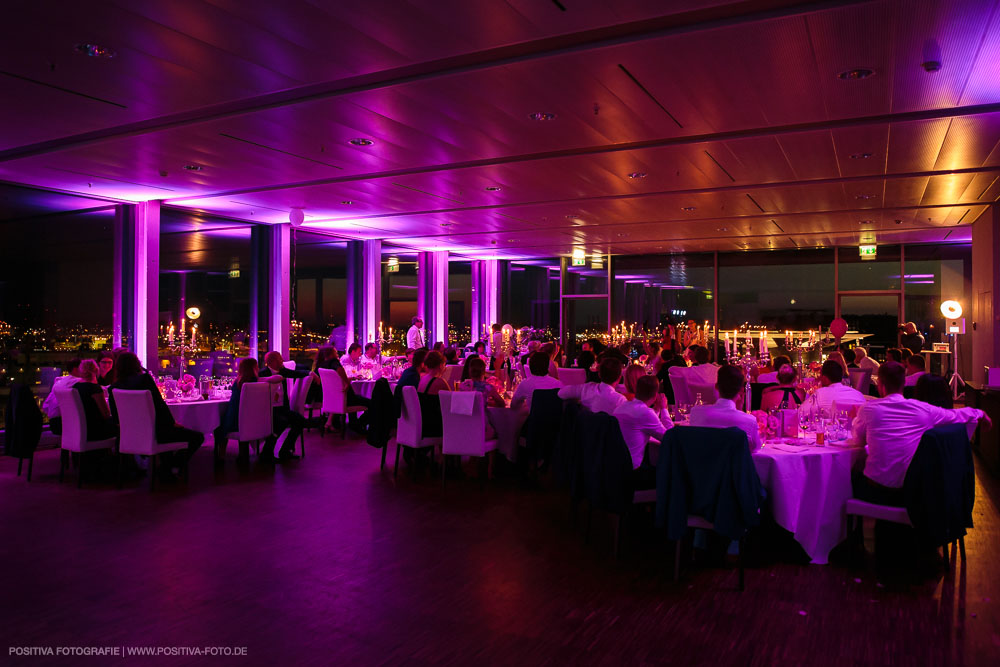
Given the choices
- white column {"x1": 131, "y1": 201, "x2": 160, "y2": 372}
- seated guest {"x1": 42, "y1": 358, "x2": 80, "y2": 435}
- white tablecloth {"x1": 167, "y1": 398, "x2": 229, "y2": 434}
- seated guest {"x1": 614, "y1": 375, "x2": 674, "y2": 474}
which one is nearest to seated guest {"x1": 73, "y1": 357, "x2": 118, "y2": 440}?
seated guest {"x1": 42, "y1": 358, "x2": 80, "y2": 435}

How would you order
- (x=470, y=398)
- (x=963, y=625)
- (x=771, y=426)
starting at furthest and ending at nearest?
(x=470, y=398) → (x=771, y=426) → (x=963, y=625)

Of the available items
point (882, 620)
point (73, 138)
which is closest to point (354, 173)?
point (73, 138)

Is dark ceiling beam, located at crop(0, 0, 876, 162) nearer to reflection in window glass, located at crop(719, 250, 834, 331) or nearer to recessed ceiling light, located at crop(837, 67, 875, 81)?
recessed ceiling light, located at crop(837, 67, 875, 81)

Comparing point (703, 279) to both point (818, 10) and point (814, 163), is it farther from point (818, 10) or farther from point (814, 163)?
point (818, 10)

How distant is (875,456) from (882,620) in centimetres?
111

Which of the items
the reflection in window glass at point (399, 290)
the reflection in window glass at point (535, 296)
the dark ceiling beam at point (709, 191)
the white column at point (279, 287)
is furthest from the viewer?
the reflection in window glass at point (535, 296)

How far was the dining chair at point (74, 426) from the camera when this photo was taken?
267 inches

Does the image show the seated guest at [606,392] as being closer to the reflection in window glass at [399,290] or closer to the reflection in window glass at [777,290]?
the reflection in window glass at [399,290]

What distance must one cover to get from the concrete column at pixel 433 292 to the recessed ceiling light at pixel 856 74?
550 inches

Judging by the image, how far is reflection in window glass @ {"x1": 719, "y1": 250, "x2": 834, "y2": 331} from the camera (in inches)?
733

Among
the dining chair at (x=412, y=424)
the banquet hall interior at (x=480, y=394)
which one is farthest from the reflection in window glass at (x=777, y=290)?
the dining chair at (x=412, y=424)

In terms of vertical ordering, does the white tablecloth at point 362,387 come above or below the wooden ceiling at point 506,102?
below

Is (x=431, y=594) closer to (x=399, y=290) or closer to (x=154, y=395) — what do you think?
(x=154, y=395)

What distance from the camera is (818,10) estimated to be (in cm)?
396
